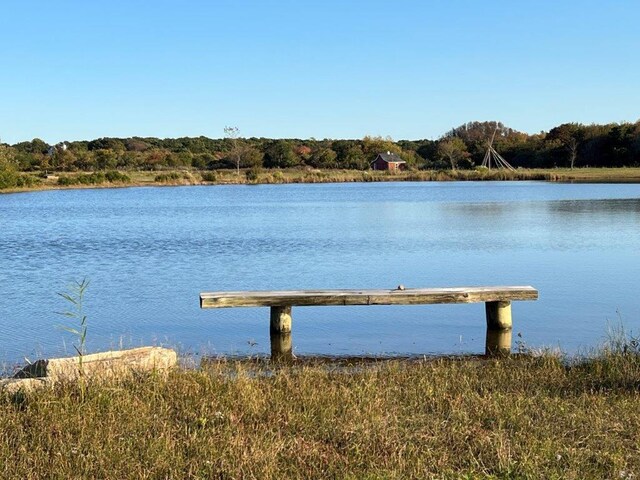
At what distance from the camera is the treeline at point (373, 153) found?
77875 millimetres

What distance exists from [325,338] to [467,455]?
6.03 meters

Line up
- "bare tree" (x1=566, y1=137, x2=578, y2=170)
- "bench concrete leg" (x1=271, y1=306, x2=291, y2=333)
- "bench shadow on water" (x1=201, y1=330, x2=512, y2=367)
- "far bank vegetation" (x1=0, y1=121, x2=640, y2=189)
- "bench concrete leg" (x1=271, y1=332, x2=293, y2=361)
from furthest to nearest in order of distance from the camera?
1. "bare tree" (x1=566, y1=137, x2=578, y2=170)
2. "far bank vegetation" (x1=0, y1=121, x2=640, y2=189)
3. "bench concrete leg" (x1=271, y1=306, x2=291, y2=333)
4. "bench concrete leg" (x1=271, y1=332, x2=293, y2=361)
5. "bench shadow on water" (x1=201, y1=330, x2=512, y2=367)

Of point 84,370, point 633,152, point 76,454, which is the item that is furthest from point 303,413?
point 633,152

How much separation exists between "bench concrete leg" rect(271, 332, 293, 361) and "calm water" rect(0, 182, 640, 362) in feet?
0.82

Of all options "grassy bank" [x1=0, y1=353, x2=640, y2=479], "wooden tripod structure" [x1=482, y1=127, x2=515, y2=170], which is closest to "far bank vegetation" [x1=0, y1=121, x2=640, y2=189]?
"wooden tripod structure" [x1=482, y1=127, x2=515, y2=170]

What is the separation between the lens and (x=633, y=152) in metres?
73.5

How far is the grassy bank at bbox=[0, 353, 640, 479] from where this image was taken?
464cm

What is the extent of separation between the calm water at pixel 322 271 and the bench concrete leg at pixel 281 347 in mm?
251

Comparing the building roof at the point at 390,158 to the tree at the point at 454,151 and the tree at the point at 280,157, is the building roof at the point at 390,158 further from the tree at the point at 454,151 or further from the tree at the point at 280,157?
the tree at the point at 280,157

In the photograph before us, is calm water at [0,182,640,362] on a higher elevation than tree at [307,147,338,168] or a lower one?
lower

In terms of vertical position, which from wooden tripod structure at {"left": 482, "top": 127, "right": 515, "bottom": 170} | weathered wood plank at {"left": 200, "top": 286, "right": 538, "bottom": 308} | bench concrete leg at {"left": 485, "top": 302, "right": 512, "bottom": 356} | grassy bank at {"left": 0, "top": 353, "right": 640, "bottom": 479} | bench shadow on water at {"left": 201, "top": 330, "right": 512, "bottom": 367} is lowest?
bench shadow on water at {"left": 201, "top": 330, "right": 512, "bottom": 367}

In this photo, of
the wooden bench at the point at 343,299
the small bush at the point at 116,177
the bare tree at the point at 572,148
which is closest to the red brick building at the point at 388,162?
the bare tree at the point at 572,148

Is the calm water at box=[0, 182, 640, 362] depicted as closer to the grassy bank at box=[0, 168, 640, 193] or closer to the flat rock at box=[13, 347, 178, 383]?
the flat rock at box=[13, 347, 178, 383]

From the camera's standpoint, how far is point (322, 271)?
16875mm
